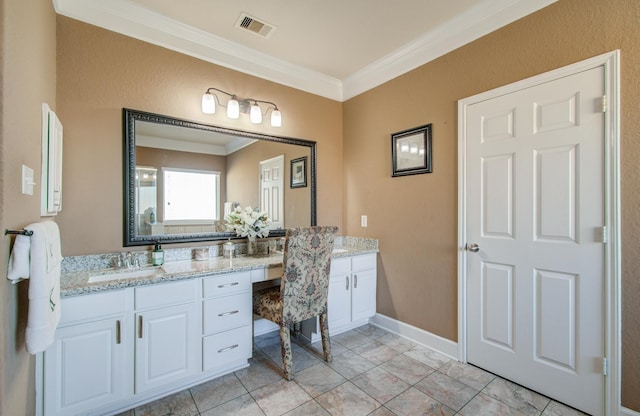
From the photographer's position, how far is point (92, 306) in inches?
63.0

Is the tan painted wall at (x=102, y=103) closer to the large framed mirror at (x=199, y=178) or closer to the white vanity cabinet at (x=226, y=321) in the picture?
the large framed mirror at (x=199, y=178)

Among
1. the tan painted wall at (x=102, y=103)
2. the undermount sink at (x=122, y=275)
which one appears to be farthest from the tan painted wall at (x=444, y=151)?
the undermount sink at (x=122, y=275)

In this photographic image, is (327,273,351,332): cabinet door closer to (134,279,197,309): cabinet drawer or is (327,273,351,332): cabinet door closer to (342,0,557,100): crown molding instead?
(134,279,197,309): cabinet drawer

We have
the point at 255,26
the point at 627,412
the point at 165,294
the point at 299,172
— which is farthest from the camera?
the point at 299,172

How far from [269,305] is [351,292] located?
91 cm

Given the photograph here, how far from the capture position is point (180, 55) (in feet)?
7.66

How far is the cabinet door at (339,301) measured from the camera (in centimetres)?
264

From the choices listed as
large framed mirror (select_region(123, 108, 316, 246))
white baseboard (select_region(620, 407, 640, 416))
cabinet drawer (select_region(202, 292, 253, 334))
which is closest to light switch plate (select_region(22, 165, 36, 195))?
large framed mirror (select_region(123, 108, 316, 246))

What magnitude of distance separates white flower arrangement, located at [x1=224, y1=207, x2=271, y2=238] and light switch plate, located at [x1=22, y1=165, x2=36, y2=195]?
1.37 meters

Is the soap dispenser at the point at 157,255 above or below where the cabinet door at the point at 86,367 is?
above

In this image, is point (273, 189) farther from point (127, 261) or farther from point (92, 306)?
point (92, 306)

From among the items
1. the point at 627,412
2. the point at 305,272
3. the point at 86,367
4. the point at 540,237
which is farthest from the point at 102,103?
the point at 627,412

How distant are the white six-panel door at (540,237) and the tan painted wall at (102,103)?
2.28 metres

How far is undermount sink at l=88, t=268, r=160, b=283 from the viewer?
183 cm
